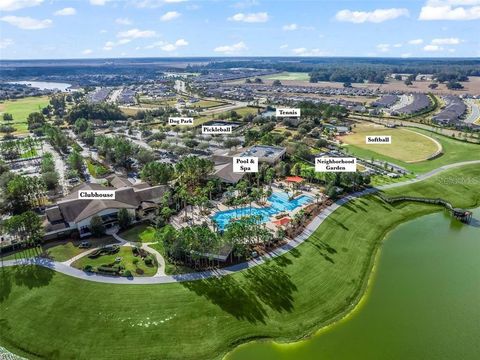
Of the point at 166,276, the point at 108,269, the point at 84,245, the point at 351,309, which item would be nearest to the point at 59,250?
the point at 84,245

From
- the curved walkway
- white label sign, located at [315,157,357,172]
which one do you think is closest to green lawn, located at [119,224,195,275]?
the curved walkway

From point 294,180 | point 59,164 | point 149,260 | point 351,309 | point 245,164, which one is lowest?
point 351,309

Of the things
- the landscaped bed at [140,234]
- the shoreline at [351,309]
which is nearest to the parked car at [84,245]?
the landscaped bed at [140,234]

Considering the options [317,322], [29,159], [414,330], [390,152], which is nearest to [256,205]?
[317,322]

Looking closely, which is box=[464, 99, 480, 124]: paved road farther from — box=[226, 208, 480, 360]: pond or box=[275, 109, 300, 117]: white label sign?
box=[226, 208, 480, 360]: pond

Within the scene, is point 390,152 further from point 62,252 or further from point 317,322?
point 62,252

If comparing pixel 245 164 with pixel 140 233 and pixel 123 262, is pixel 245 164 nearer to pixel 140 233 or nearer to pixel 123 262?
pixel 140 233
